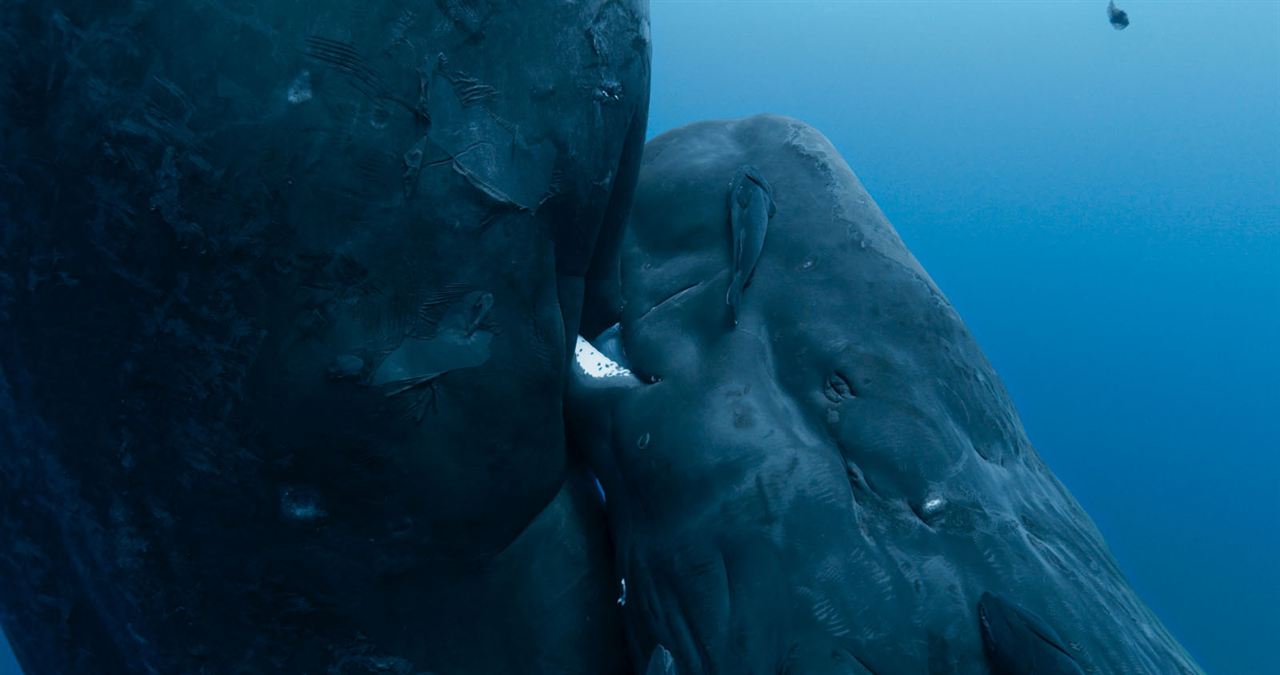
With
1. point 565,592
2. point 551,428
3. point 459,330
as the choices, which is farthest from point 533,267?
point 565,592

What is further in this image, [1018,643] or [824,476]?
[824,476]

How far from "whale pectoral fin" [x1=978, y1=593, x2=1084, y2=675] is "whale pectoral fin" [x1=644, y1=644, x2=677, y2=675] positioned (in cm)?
41

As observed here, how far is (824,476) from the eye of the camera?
45.8 inches

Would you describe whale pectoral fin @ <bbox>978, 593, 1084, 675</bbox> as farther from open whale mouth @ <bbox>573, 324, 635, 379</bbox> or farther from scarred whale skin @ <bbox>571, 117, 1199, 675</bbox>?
open whale mouth @ <bbox>573, 324, 635, 379</bbox>

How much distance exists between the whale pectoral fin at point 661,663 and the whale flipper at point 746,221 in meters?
0.49

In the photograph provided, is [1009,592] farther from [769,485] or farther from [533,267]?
[533,267]

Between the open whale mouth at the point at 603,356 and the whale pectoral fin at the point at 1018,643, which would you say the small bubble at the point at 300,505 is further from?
the whale pectoral fin at the point at 1018,643

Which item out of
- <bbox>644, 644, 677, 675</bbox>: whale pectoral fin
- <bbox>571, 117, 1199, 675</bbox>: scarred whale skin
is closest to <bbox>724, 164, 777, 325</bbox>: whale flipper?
<bbox>571, 117, 1199, 675</bbox>: scarred whale skin

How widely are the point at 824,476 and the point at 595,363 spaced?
15.7 inches

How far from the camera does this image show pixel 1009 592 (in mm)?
1104

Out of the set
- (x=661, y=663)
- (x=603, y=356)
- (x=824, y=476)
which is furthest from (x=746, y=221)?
(x=661, y=663)

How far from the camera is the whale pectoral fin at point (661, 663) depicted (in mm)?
1138

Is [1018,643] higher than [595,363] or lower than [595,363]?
lower

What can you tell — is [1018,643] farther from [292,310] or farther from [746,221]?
[292,310]
